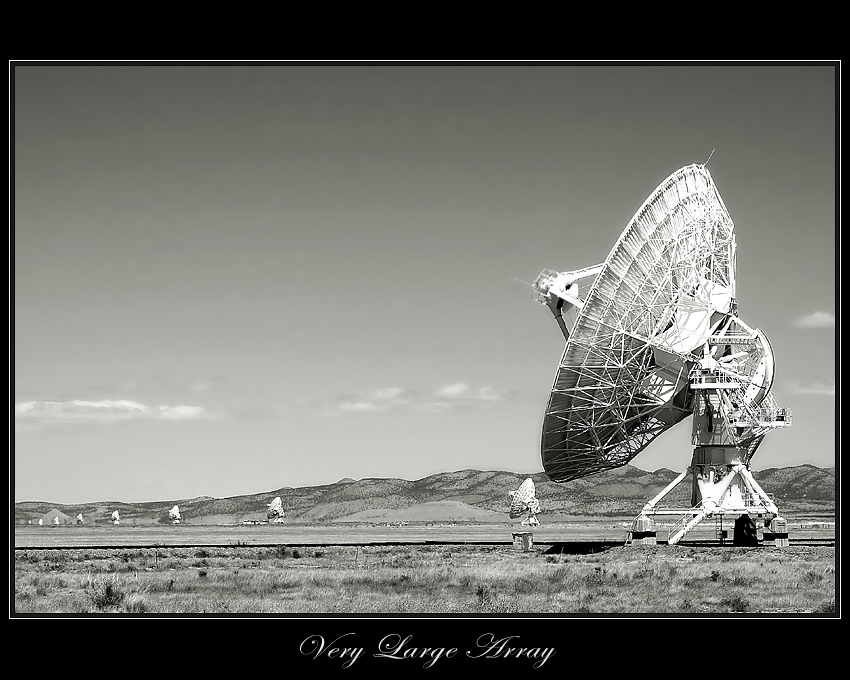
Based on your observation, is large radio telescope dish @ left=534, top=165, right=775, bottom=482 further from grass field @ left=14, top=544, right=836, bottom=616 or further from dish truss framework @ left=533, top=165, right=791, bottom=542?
grass field @ left=14, top=544, right=836, bottom=616

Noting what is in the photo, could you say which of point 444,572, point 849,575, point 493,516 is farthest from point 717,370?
point 493,516

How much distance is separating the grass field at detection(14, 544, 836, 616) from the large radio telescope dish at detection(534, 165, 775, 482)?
5.18 metres

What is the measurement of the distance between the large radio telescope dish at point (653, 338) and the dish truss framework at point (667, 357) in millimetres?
53

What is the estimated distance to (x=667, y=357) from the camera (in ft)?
145

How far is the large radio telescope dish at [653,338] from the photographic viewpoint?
133 ft

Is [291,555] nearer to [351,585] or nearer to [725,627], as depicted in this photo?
[351,585]

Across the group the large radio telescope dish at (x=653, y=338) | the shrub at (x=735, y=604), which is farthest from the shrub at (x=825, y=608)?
the large radio telescope dish at (x=653, y=338)

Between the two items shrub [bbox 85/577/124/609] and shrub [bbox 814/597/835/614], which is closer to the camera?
shrub [bbox 814/597/835/614]

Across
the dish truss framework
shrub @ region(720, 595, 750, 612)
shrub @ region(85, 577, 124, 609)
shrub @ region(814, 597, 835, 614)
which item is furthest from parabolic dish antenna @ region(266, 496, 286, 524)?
shrub @ region(814, 597, 835, 614)

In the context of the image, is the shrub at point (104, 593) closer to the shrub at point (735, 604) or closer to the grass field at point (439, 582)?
the grass field at point (439, 582)

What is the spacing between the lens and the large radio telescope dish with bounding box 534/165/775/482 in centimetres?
4041

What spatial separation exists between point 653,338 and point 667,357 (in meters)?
2.06

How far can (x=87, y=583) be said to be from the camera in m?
35.2

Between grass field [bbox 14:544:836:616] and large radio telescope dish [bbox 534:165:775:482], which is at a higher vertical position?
large radio telescope dish [bbox 534:165:775:482]
